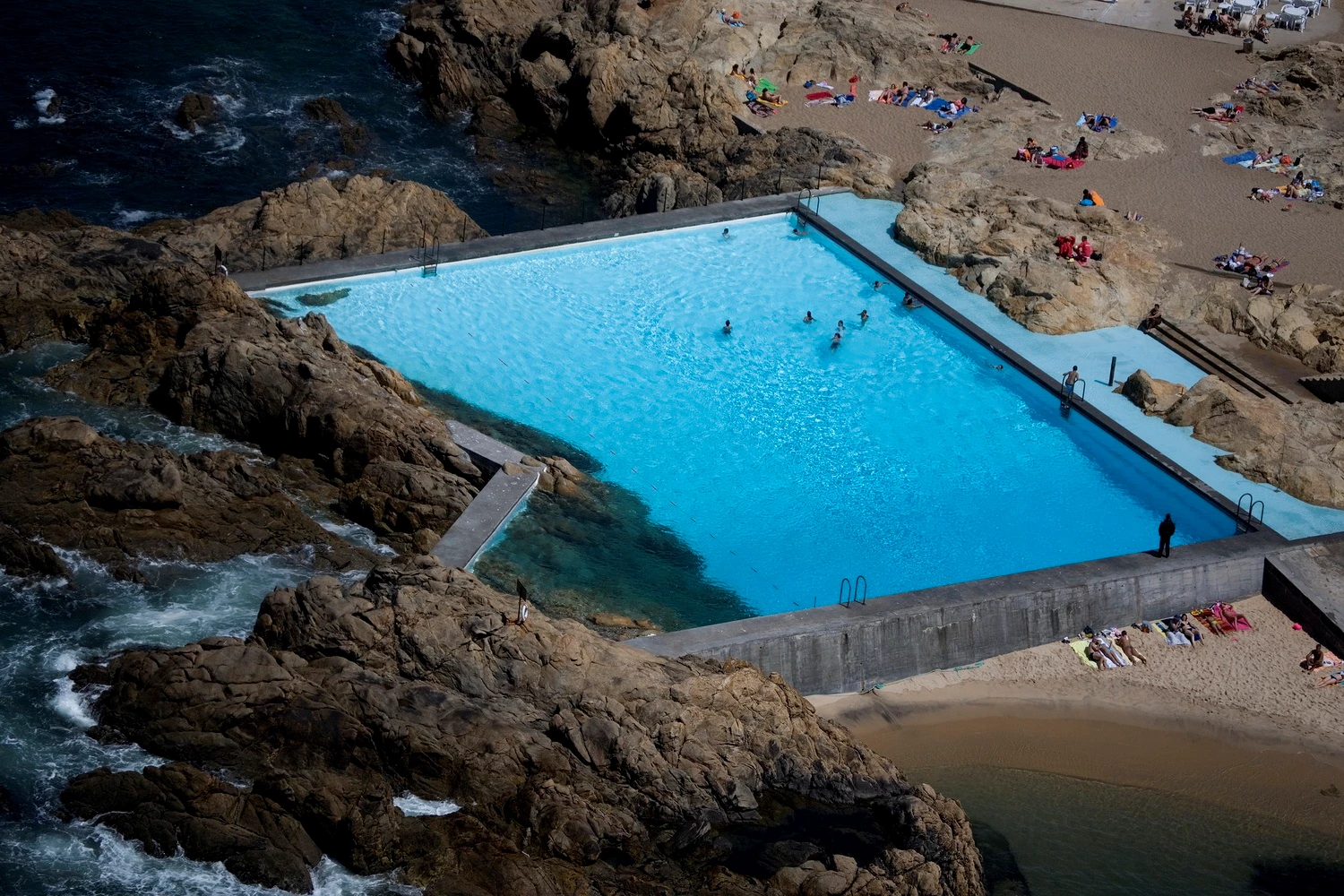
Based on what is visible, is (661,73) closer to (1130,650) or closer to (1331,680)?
(1130,650)

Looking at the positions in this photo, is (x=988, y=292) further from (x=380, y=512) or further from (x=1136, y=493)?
(x=380, y=512)

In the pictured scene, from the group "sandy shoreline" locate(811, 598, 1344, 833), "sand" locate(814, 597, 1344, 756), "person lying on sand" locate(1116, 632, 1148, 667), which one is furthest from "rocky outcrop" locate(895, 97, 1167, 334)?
"sandy shoreline" locate(811, 598, 1344, 833)

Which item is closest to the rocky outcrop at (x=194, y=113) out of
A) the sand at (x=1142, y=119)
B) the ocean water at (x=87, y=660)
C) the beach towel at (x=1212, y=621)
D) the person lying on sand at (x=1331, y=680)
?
the sand at (x=1142, y=119)

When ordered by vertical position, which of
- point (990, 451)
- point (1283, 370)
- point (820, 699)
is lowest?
point (820, 699)

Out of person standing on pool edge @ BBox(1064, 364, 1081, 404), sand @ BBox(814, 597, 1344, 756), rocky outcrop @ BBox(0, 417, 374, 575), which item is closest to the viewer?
rocky outcrop @ BBox(0, 417, 374, 575)

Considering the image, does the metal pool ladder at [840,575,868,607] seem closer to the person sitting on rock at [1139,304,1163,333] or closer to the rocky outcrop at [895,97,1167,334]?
the rocky outcrop at [895,97,1167,334]

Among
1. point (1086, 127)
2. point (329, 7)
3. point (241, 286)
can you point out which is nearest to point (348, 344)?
point (241, 286)

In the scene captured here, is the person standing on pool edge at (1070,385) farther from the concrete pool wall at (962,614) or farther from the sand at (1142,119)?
the sand at (1142,119)
